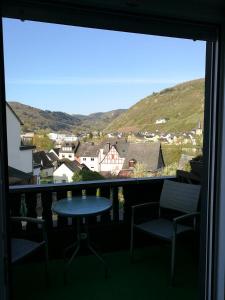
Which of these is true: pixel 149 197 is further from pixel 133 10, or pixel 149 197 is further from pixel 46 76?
pixel 133 10

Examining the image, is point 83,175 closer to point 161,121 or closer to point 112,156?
point 112,156

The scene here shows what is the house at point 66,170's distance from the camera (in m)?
3.17

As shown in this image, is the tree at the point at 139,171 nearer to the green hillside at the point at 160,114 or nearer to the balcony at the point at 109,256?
the balcony at the point at 109,256

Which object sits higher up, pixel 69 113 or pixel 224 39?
pixel 224 39

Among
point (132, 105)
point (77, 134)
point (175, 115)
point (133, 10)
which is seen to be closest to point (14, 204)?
point (77, 134)

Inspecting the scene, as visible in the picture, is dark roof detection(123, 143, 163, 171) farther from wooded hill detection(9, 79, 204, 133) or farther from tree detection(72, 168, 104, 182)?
tree detection(72, 168, 104, 182)

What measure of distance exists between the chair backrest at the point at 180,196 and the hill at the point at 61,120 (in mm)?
988

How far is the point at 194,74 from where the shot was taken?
3170 millimetres

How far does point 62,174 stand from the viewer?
125 inches

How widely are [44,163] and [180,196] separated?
149 centimetres

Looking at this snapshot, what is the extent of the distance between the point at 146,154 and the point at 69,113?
3.35 feet

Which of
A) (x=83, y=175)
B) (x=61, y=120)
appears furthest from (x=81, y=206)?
(x=61, y=120)

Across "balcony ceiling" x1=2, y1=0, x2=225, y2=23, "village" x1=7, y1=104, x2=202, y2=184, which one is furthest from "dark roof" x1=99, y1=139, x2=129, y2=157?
"balcony ceiling" x1=2, y1=0, x2=225, y2=23

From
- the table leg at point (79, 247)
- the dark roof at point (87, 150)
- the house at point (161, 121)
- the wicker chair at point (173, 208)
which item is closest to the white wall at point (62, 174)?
the dark roof at point (87, 150)
